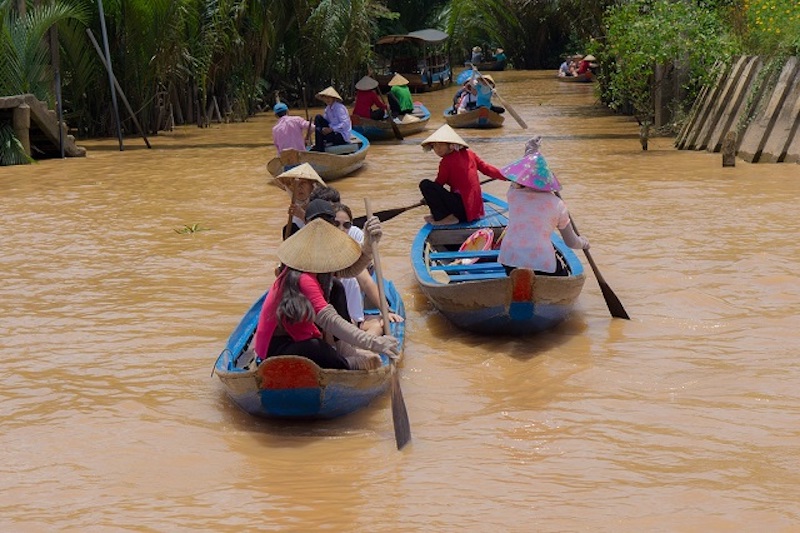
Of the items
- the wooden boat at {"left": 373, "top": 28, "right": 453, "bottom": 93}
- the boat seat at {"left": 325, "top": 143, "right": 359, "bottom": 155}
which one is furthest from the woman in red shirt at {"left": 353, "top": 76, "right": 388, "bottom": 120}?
the wooden boat at {"left": 373, "top": 28, "right": 453, "bottom": 93}

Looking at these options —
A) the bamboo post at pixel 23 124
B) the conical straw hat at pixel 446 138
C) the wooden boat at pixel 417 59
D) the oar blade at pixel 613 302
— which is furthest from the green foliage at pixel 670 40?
the wooden boat at pixel 417 59

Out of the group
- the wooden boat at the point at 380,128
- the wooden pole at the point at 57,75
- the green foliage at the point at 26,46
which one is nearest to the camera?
the green foliage at the point at 26,46

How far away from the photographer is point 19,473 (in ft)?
18.3

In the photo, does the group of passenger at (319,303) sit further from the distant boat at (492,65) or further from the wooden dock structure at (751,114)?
the distant boat at (492,65)

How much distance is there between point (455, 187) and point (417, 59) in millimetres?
23877

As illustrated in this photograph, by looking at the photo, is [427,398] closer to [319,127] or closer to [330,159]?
[330,159]

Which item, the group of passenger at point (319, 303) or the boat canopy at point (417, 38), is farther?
the boat canopy at point (417, 38)

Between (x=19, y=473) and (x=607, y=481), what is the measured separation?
9.20 ft

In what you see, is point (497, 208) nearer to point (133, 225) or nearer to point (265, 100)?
point (133, 225)

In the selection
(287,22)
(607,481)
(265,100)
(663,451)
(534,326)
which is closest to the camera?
(607,481)

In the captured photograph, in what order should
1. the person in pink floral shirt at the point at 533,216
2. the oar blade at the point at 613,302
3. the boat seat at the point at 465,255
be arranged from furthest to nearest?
the boat seat at the point at 465,255 → the oar blade at the point at 613,302 → the person in pink floral shirt at the point at 533,216

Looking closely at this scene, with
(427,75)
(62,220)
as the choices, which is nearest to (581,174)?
(62,220)

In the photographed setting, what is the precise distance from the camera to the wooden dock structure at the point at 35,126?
16219 millimetres

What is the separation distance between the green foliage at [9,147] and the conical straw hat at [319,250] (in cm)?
1196
